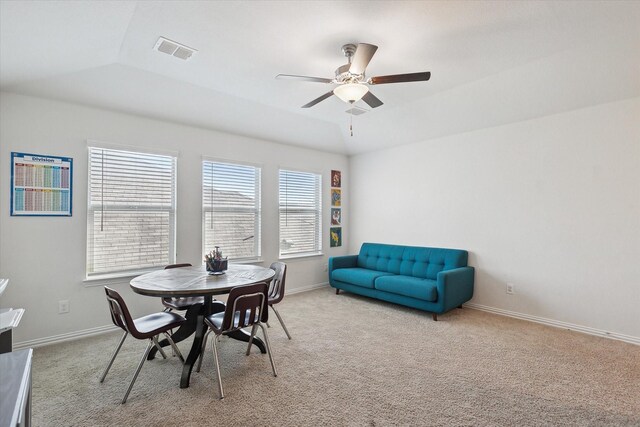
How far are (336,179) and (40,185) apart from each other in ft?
13.7

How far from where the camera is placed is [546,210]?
12.5 feet

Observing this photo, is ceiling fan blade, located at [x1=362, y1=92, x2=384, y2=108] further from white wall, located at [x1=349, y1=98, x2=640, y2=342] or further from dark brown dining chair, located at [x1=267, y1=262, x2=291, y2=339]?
white wall, located at [x1=349, y1=98, x2=640, y2=342]

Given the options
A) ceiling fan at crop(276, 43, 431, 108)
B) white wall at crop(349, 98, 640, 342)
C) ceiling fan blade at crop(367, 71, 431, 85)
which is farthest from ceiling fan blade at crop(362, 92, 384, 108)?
white wall at crop(349, 98, 640, 342)

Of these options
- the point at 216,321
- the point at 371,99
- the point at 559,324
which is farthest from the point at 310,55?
the point at 559,324

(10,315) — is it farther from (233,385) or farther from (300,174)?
(300,174)

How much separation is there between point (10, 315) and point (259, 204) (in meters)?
3.09

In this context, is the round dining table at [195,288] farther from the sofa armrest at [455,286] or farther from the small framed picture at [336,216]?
the small framed picture at [336,216]

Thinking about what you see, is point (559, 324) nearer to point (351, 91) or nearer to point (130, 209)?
point (351, 91)

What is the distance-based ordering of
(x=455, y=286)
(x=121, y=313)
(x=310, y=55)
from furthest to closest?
(x=455, y=286), (x=310, y=55), (x=121, y=313)

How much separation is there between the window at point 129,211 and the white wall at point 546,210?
142 inches

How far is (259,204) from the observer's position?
16.1 ft

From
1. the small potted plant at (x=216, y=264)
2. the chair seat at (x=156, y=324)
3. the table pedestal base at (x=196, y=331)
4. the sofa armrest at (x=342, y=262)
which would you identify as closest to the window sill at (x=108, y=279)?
the table pedestal base at (x=196, y=331)

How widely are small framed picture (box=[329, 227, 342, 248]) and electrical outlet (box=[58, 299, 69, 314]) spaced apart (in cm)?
383

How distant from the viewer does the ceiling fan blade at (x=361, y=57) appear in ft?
7.44
